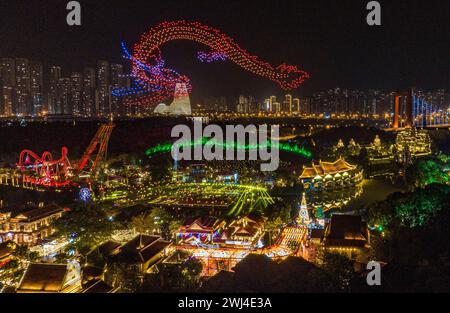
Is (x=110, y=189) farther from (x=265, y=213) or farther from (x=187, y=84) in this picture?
Result: (x=187, y=84)

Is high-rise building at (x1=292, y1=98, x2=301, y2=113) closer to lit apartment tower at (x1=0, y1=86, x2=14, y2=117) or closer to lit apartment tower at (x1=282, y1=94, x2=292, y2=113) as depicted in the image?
lit apartment tower at (x1=282, y1=94, x2=292, y2=113)

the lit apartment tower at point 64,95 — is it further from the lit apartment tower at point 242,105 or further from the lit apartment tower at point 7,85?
the lit apartment tower at point 242,105

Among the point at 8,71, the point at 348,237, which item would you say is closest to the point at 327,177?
the point at 348,237

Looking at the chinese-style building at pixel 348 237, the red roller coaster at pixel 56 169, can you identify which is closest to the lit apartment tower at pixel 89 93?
the red roller coaster at pixel 56 169

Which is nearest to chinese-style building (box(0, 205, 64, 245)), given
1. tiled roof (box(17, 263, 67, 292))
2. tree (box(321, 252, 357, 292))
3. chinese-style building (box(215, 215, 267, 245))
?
tiled roof (box(17, 263, 67, 292))
